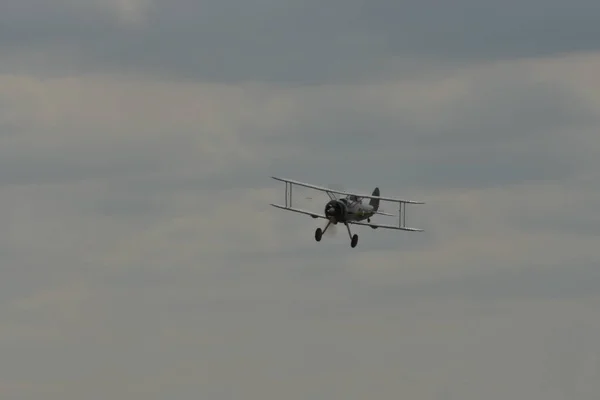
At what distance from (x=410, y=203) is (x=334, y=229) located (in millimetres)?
6275

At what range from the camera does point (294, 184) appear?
123m

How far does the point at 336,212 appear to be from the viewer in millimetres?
114312

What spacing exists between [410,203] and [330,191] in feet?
18.9

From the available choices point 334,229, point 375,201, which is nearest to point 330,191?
point 334,229

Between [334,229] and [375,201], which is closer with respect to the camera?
[334,229]

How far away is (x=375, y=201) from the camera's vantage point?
12781cm

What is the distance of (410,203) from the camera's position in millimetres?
117188

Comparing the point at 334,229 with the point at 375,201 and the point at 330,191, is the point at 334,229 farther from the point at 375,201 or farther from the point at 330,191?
the point at 375,201

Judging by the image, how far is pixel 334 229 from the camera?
376 ft

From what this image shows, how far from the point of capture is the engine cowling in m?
114

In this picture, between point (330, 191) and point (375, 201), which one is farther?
point (375, 201)

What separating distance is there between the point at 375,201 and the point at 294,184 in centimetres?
818

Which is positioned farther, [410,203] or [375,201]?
[375,201]

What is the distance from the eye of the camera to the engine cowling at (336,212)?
114312 mm
